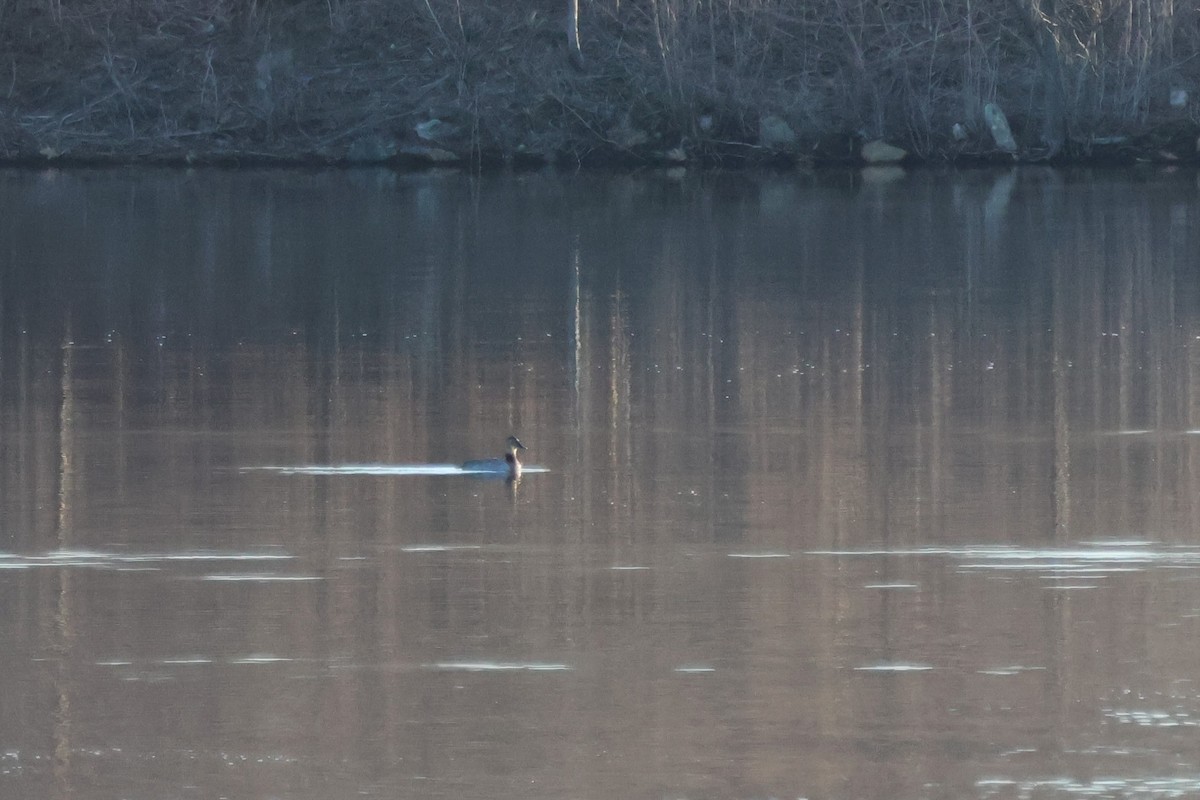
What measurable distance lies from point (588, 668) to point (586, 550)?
1.81 meters

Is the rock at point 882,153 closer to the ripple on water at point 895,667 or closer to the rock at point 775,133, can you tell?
the rock at point 775,133

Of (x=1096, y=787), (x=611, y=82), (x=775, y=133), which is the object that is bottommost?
(x=1096, y=787)

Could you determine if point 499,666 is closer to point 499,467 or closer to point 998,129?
point 499,467

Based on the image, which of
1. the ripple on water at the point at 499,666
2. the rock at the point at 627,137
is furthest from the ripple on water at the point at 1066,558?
the rock at the point at 627,137

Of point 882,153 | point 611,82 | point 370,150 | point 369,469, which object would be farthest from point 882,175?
point 369,469

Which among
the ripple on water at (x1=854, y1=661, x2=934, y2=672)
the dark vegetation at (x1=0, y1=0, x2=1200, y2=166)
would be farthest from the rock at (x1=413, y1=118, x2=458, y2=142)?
the ripple on water at (x1=854, y1=661, x2=934, y2=672)

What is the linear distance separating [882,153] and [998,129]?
176cm

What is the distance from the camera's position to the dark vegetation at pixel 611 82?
36281mm

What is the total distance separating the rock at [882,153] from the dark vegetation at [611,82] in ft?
0.68

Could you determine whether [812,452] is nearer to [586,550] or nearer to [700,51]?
[586,550]

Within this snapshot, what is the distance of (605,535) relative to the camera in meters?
9.24

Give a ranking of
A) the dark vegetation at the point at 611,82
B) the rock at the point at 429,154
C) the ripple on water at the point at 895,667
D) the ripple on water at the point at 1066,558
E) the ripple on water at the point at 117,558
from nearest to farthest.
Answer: the ripple on water at the point at 895,667
the ripple on water at the point at 1066,558
the ripple on water at the point at 117,558
the dark vegetation at the point at 611,82
the rock at the point at 429,154

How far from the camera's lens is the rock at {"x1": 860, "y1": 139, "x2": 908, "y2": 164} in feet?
118

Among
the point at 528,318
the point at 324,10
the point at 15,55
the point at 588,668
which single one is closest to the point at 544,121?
the point at 324,10
